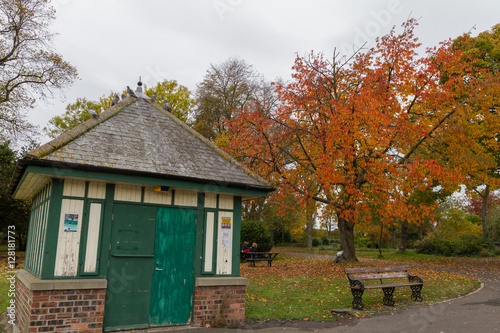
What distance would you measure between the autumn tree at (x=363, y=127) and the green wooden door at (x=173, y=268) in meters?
7.15

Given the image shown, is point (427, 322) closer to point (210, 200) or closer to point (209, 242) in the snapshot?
point (209, 242)

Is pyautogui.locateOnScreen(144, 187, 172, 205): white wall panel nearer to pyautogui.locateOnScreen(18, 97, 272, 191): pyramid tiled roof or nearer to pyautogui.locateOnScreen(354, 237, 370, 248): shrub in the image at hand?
pyautogui.locateOnScreen(18, 97, 272, 191): pyramid tiled roof

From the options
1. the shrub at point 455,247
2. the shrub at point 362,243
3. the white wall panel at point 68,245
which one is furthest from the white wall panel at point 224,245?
the shrub at point 362,243

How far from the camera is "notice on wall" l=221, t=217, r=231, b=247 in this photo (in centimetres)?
801

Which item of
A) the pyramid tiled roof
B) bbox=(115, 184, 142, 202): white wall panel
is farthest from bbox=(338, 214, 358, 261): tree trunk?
bbox=(115, 184, 142, 202): white wall panel

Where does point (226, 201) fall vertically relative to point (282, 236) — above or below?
above

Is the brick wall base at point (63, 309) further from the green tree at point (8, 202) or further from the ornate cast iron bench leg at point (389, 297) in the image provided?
the green tree at point (8, 202)

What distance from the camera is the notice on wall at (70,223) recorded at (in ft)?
21.4

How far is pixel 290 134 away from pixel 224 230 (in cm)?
880

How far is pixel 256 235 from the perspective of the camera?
22109 millimetres

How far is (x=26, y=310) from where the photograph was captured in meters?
6.45

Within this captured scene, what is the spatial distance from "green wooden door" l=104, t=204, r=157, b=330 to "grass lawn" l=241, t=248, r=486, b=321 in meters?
2.72

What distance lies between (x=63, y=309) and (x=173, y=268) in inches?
82.9

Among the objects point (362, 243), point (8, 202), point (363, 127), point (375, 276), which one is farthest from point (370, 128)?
point (362, 243)
